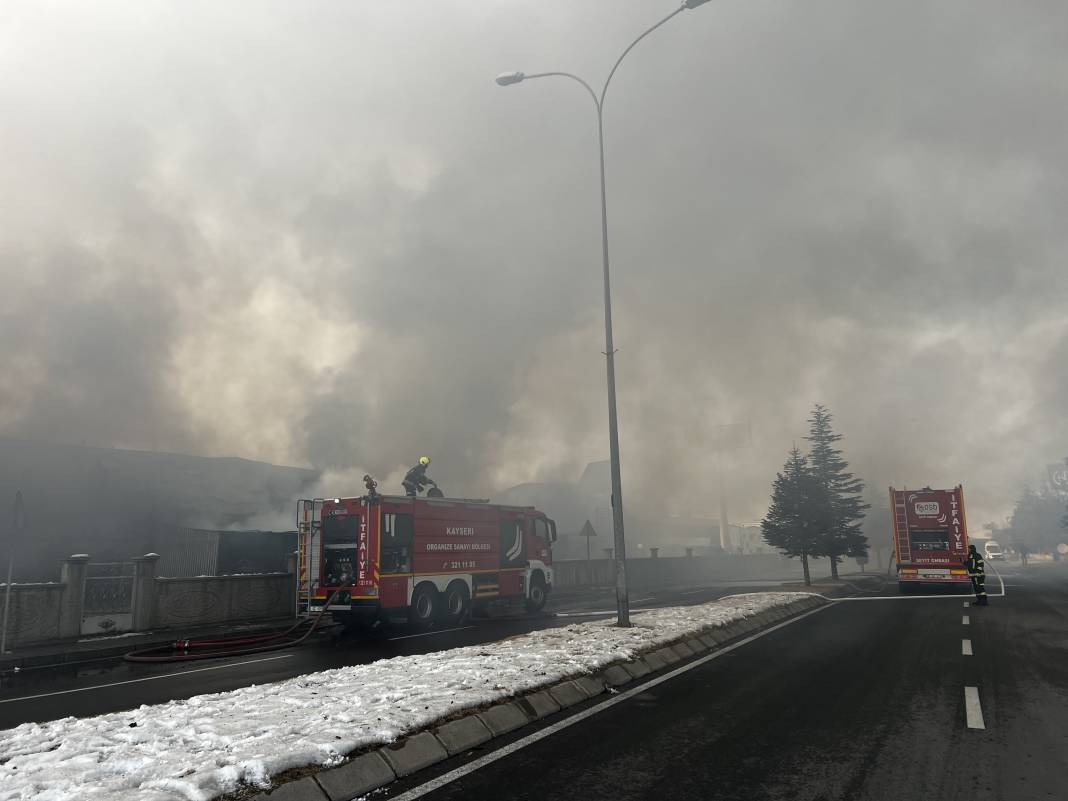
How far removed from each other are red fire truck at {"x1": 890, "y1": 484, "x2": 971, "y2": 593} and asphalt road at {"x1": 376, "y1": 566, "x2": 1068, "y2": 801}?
15314mm

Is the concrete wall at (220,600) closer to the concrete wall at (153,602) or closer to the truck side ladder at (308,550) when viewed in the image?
the concrete wall at (153,602)

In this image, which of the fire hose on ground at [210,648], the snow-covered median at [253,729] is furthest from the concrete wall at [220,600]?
the snow-covered median at [253,729]

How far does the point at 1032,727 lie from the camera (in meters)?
6.09

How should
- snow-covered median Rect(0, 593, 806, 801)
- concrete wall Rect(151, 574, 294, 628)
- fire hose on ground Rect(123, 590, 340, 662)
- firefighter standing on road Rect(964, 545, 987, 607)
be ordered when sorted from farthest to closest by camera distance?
firefighter standing on road Rect(964, 545, 987, 607), concrete wall Rect(151, 574, 294, 628), fire hose on ground Rect(123, 590, 340, 662), snow-covered median Rect(0, 593, 806, 801)

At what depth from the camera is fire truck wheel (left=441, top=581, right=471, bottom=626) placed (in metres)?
18.2

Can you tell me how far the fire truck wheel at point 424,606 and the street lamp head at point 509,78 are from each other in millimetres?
12089

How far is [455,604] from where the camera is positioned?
61.0ft

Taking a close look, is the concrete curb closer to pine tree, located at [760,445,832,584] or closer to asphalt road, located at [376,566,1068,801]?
asphalt road, located at [376,566,1068,801]

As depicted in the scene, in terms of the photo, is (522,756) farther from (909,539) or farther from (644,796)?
(909,539)

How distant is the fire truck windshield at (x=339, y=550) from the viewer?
16.8 metres

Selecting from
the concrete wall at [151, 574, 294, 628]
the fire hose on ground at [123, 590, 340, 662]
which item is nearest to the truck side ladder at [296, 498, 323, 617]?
the fire hose on ground at [123, 590, 340, 662]

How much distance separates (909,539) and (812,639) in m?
15.4

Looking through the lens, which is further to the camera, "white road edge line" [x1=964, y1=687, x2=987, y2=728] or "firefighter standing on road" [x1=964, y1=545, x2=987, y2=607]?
"firefighter standing on road" [x1=964, y1=545, x2=987, y2=607]

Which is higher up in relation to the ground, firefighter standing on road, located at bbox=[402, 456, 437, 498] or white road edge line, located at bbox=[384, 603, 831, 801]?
firefighter standing on road, located at bbox=[402, 456, 437, 498]
